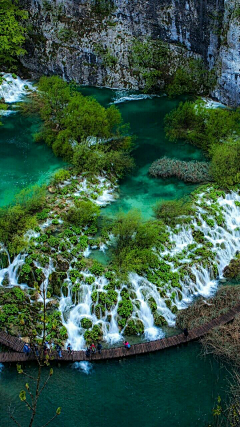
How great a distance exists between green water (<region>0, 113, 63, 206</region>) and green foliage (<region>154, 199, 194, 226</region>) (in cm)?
950

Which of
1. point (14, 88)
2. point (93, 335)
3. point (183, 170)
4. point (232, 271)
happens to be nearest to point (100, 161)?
point (183, 170)

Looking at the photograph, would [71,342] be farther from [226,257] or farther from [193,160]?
[193,160]

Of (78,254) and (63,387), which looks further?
(78,254)

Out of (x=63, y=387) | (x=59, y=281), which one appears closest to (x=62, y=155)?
(x=59, y=281)

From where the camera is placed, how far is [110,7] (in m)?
48.9

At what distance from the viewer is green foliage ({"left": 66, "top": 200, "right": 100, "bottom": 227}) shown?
2950 cm

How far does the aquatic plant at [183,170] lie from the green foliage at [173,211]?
151 inches

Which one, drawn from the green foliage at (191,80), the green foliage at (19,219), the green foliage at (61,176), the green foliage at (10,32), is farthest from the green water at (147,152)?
the green foliage at (10,32)

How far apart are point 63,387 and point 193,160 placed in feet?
71.0

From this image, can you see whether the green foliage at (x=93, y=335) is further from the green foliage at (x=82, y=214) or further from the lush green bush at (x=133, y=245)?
the green foliage at (x=82, y=214)

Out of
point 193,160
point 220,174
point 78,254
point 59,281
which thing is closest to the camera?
point 59,281

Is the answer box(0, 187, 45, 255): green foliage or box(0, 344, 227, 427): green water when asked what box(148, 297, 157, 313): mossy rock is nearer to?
box(0, 344, 227, 427): green water

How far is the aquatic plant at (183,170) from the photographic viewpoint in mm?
34656

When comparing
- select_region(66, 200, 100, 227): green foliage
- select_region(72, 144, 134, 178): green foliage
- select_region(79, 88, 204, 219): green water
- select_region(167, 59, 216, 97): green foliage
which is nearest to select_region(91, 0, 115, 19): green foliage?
select_region(79, 88, 204, 219): green water
